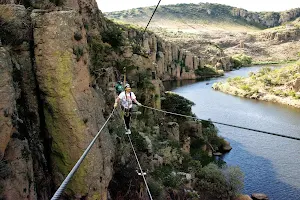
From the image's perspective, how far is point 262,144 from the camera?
3862cm

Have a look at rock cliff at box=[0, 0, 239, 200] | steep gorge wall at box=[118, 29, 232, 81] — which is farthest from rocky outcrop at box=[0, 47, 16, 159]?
steep gorge wall at box=[118, 29, 232, 81]

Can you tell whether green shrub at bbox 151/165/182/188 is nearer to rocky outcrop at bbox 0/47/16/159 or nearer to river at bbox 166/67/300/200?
river at bbox 166/67/300/200

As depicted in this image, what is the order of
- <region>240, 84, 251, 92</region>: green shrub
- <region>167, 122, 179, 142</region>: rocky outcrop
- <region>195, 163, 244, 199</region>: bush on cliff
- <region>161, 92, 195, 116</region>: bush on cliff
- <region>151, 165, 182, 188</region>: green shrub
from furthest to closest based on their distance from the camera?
<region>240, 84, 251, 92</region>: green shrub < <region>161, 92, 195, 116</region>: bush on cliff < <region>167, 122, 179, 142</region>: rocky outcrop < <region>195, 163, 244, 199</region>: bush on cliff < <region>151, 165, 182, 188</region>: green shrub

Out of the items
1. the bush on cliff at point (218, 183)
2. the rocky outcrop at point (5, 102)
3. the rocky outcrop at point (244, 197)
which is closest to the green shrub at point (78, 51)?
the rocky outcrop at point (5, 102)

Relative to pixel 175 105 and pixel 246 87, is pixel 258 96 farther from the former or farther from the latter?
pixel 175 105

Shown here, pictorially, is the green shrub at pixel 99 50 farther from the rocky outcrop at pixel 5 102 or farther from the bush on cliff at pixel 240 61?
the bush on cliff at pixel 240 61

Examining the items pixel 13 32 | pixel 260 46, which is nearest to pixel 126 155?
pixel 13 32

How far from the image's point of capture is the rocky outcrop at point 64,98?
10008 mm

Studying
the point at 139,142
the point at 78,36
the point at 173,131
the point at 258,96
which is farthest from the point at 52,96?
the point at 258,96

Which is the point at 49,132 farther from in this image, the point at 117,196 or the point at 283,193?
the point at 283,193

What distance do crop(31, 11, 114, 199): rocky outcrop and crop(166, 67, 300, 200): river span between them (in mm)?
20849

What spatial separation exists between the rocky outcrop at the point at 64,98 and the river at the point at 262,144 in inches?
821

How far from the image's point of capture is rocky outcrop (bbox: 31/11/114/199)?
394 inches

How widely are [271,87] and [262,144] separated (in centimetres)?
4235
